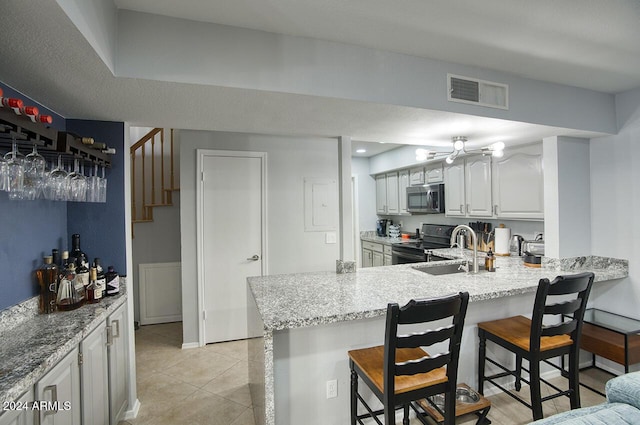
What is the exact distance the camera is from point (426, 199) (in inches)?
178

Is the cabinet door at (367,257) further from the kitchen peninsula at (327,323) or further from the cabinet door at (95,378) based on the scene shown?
the cabinet door at (95,378)

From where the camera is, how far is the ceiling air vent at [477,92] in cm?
200

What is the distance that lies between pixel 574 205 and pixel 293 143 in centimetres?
288

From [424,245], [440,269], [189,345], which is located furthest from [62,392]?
[424,245]

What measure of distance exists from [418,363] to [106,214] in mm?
2179

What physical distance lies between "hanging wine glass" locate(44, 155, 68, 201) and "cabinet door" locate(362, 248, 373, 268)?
4.75 meters

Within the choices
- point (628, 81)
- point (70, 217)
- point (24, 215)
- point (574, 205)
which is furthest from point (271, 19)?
point (574, 205)

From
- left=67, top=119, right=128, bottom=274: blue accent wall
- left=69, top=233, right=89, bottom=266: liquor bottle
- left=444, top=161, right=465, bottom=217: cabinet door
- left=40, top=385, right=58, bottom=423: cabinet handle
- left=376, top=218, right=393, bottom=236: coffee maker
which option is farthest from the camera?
left=376, top=218, right=393, bottom=236: coffee maker

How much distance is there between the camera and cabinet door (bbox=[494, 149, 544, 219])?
3088mm

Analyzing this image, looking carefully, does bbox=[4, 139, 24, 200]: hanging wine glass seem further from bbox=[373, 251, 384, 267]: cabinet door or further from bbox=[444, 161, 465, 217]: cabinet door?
bbox=[373, 251, 384, 267]: cabinet door

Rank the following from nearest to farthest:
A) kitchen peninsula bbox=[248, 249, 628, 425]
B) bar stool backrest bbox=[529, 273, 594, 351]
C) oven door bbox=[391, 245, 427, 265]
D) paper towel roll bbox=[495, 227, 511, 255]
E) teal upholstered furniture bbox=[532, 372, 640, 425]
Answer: teal upholstered furniture bbox=[532, 372, 640, 425] < kitchen peninsula bbox=[248, 249, 628, 425] < bar stool backrest bbox=[529, 273, 594, 351] < paper towel roll bbox=[495, 227, 511, 255] < oven door bbox=[391, 245, 427, 265]

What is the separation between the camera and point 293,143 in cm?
343

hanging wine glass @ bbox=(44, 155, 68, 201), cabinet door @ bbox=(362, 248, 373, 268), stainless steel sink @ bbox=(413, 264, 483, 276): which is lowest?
cabinet door @ bbox=(362, 248, 373, 268)

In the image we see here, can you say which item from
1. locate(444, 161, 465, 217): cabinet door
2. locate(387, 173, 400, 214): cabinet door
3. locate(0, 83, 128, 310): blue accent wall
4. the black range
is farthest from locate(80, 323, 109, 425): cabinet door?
locate(387, 173, 400, 214): cabinet door
